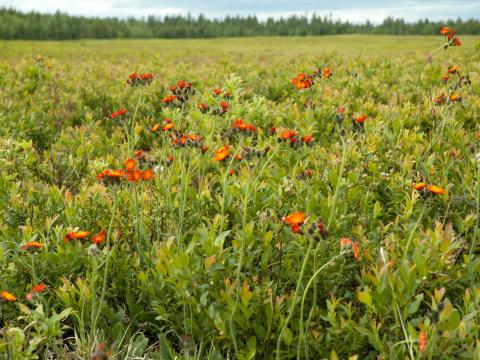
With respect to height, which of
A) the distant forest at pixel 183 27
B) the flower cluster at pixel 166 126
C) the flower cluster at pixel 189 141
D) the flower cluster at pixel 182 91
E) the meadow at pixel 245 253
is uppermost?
the distant forest at pixel 183 27

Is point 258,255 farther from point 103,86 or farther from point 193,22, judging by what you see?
point 193,22

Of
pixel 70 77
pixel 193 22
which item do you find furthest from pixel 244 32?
pixel 70 77

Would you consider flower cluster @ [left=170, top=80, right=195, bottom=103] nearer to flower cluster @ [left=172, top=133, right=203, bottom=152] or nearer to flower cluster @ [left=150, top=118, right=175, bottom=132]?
flower cluster @ [left=150, top=118, right=175, bottom=132]

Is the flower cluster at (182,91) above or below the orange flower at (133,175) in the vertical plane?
above

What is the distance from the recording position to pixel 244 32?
134 meters

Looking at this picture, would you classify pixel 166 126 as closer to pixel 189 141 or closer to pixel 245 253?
pixel 189 141

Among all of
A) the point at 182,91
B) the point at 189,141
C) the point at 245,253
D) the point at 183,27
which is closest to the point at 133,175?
the point at 189,141

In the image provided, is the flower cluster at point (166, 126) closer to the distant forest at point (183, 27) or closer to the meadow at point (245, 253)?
the meadow at point (245, 253)

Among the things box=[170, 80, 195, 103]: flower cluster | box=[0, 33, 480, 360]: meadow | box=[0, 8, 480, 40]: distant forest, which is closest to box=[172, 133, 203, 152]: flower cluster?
box=[0, 33, 480, 360]: meadow

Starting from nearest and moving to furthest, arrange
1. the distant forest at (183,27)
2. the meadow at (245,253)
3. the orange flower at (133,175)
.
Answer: the meadow at (245,253) < the orange flower at (133,175) < the distant forest at (183,27)

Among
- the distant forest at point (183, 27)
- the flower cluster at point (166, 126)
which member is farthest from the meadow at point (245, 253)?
the distant forest at point (183, 27)

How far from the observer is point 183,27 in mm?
129375

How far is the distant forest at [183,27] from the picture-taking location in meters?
95.1

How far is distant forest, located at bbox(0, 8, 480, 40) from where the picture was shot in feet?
312
